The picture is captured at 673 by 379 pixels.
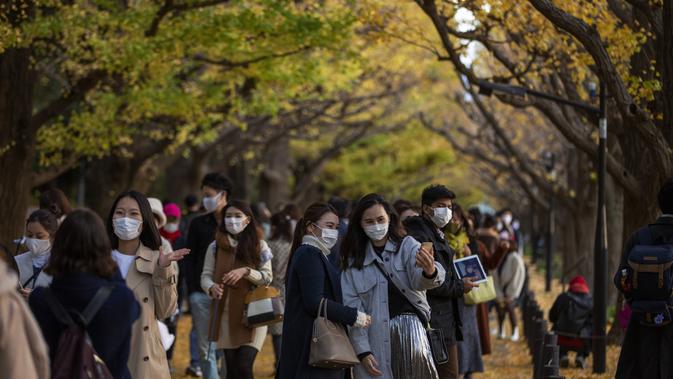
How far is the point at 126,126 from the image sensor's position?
65.5ft

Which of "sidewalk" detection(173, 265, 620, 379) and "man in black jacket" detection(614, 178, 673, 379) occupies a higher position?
"man in black jacket" detection(614, 178, 673, 379)

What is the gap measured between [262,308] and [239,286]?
33cm

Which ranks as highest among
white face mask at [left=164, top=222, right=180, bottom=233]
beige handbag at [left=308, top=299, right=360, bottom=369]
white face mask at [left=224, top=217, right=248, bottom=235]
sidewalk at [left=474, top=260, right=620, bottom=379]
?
white face mask at [left=164, top=222, right=180, bottom=233]

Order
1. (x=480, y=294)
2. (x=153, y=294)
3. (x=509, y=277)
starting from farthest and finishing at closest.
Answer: (x=509, y=277)
(x=480, y=294)
(x=153, y=294)

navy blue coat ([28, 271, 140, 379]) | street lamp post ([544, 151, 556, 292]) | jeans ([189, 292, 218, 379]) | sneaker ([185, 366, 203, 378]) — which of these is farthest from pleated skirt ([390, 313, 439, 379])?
street lamp post ([544, 151, 556, 292])

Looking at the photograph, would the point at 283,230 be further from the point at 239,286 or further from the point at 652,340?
the point at 652,340

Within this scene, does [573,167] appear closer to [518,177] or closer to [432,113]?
[518,177]

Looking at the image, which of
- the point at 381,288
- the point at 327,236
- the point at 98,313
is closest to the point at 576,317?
the point at 381,288

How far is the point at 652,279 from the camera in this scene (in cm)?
813

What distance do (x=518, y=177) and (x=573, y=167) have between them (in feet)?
10.2

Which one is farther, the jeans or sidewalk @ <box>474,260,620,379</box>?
sidewalk @ <box>474,260,620,379</box>

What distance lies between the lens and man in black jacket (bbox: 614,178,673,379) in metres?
8.21

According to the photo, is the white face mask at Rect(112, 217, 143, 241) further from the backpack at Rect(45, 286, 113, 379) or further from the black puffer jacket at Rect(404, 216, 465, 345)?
the black puffer jacket at Rect(404, 216, 465, 345)

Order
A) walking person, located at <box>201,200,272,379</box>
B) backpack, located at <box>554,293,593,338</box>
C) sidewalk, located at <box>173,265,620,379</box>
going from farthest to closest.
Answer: backpack, located at <box>554,293,593,338</box> < sidewalk, located at <box>173,265,620,379</box> < walking person, located at <box>201,200,272,379</box>
